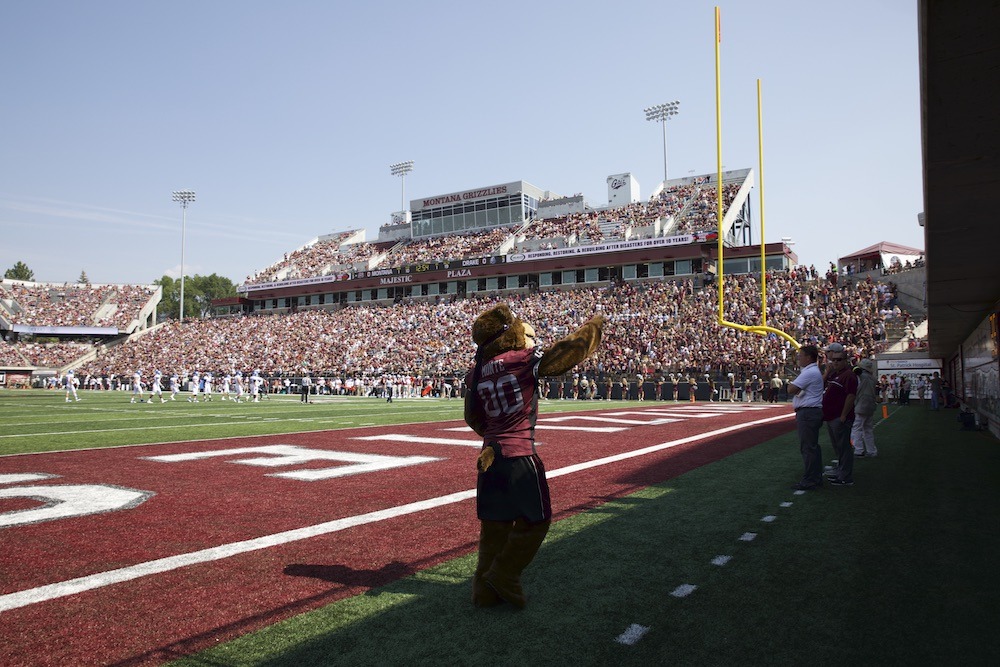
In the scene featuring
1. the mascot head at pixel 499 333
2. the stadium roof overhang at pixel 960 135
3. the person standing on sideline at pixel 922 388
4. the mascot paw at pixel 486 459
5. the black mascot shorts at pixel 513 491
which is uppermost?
the stadium roof overhang at pixel 960 135

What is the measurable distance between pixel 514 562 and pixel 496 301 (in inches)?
1889

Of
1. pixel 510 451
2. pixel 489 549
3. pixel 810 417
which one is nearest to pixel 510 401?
pixel 510 451

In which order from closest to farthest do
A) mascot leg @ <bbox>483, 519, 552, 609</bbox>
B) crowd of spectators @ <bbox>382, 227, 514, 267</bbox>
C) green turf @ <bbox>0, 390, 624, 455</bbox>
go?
mascot leg @ <bbox>483, 519, 552, 609</bbox>
green turf @ <bbox>0, 390, 624, 455</bbox>
crowd of spectators @ <bbox>382, 227, 514, 267</bbox>

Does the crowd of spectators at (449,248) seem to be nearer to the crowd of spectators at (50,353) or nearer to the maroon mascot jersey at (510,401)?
the crowd of spectators at (50,353)

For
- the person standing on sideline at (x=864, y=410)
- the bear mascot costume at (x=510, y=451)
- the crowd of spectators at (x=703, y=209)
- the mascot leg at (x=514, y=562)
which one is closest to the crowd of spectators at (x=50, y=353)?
the crowd of spectators at (x=703, y=209)

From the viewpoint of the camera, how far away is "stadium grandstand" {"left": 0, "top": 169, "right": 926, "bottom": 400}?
3409 centimetres

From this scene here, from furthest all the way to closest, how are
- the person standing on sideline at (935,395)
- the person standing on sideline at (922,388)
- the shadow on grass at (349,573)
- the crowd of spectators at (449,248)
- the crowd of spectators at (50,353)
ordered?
the crowd of spectators at (50,353) < the crowd of spectators at (449,248) < the person standing on sideline at (922,388) < the person standing on sideline at (935,395) < the shadow on grass at (349,573)

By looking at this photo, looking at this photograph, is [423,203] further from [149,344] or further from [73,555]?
[73,555]

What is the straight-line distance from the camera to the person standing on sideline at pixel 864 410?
10227mm

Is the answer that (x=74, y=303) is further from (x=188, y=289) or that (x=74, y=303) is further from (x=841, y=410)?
(x=841, y=410)

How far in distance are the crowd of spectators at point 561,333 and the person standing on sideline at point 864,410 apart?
1983cm

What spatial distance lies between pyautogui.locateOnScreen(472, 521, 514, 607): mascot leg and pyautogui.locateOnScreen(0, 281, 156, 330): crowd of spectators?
73.9m

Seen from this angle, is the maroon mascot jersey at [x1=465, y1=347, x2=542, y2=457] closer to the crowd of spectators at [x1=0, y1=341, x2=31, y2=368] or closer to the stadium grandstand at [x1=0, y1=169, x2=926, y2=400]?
the stadium grandstand at [x1=0, y1=169, x2=926, y2=400]

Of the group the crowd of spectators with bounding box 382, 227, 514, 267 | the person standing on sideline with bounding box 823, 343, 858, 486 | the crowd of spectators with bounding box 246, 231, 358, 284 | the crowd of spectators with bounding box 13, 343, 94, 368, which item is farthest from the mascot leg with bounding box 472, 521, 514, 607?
the crowd of spectators with bounding box 13, 343, 94, 368
